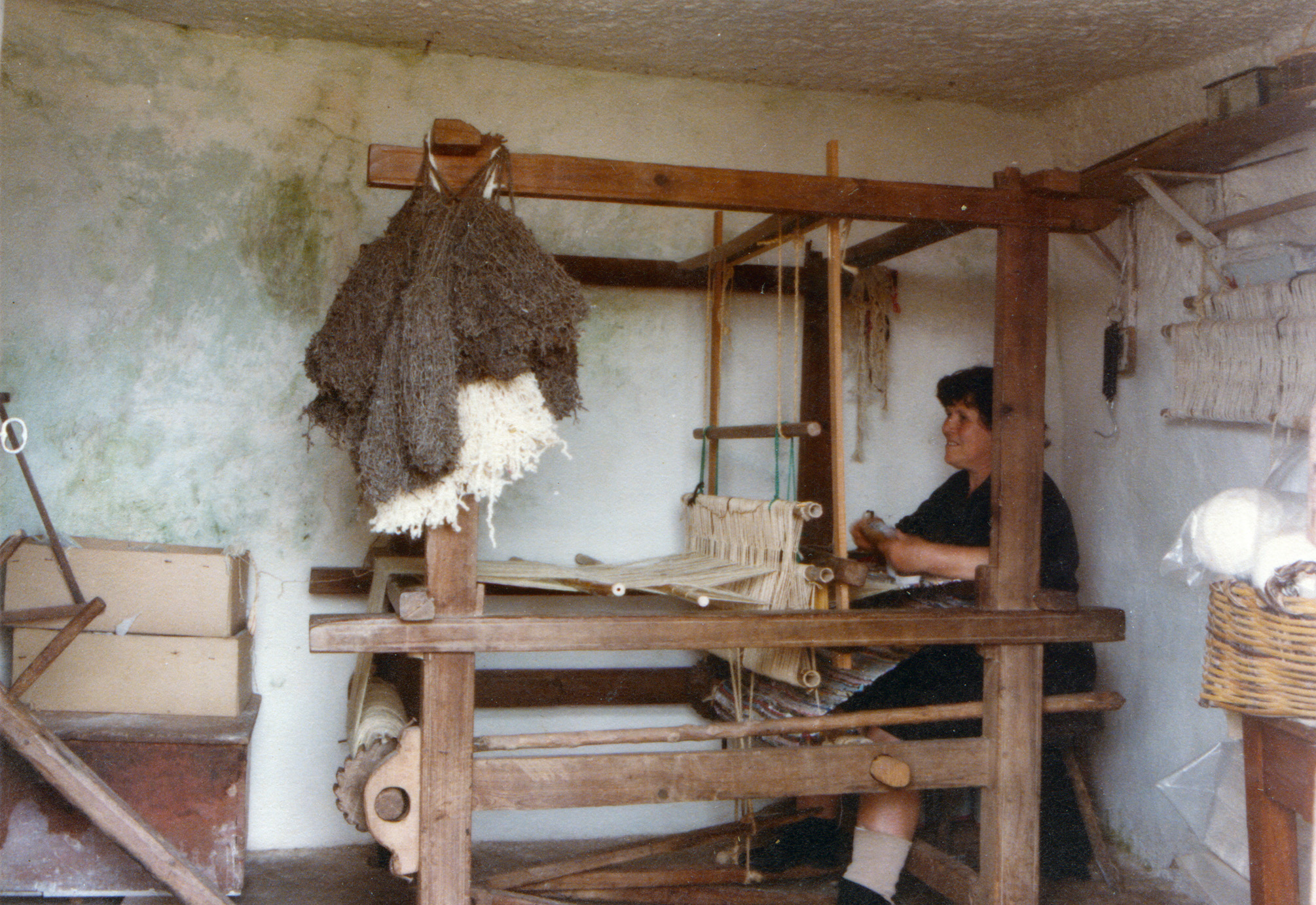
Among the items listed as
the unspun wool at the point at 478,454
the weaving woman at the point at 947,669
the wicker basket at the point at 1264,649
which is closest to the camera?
the wicker basket at the point at 1264,649

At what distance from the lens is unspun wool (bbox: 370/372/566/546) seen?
2105 millimetres

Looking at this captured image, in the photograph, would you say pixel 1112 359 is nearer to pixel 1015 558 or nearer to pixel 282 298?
pixel 1015 558

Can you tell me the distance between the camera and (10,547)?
2.96m

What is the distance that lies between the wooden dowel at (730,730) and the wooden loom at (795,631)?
1.6 inches

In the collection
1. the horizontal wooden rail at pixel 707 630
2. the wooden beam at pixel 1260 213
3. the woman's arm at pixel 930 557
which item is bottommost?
the horizontal wooden rail at pixel 707 630

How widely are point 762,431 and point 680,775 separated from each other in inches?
38.5

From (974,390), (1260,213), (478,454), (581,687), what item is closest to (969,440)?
(974,390)

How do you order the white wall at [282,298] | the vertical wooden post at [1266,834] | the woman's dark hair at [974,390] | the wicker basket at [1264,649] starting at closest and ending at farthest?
the wicker basket at [1264,649] < the vertical wooden post at [1266,834] < the white wall at [282,298] < the woman's dark hair at [974,390]

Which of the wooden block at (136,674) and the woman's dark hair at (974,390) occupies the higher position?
the woman's dark hair at (974,390)

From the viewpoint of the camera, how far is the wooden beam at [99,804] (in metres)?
2.38

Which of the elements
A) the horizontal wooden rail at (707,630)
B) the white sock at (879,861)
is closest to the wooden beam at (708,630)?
the horizontal wooden rail at (707,630)

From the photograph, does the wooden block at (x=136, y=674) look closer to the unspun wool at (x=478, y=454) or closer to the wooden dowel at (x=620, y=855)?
the wooden dowel at (x=620, y=855)

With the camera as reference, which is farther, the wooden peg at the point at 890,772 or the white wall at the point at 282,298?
the white wall at the point at 282,298

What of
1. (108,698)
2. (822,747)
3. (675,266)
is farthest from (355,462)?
(675,266)
